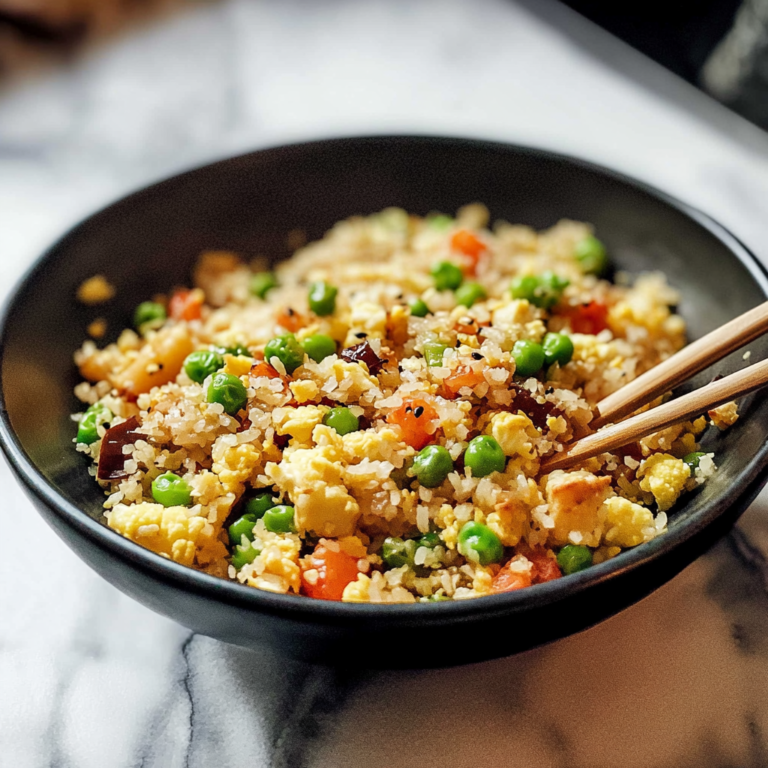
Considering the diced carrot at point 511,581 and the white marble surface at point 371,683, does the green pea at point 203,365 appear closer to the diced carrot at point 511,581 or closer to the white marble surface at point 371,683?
the white marble surface at point 371,683

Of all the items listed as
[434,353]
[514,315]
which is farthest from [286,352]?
[514,315]

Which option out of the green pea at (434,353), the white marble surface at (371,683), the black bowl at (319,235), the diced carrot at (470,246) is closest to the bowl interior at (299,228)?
the black bowl at (319,235)

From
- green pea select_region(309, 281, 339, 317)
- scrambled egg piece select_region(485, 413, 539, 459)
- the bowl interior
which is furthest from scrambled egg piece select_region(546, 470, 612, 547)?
green pea select_region(309, 281, 339, 317)

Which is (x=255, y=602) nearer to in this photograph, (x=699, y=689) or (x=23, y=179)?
(x=699, y=689)

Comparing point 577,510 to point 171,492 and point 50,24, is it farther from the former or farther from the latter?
point 50,24

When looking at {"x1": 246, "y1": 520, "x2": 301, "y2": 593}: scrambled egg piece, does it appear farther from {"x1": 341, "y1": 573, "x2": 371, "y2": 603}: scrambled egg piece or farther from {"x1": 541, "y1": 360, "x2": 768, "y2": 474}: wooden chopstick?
{"x1": 541, "y1": 360, "x2": 768, "y2": 474}: wooden chopstick

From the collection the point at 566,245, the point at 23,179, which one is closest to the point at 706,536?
the point at 566,245
